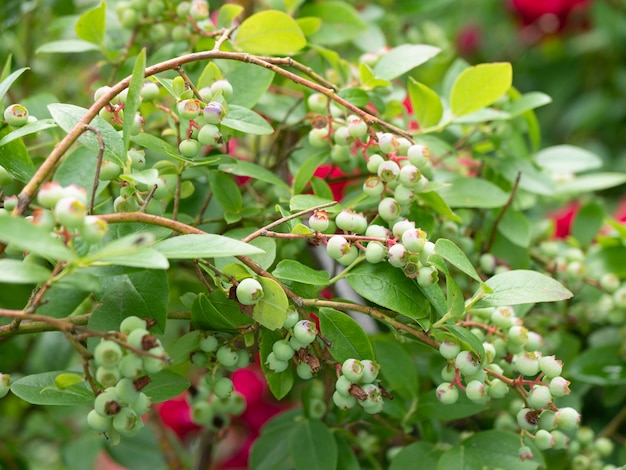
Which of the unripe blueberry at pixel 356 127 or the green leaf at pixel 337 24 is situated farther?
the green leaf at pixel 337 24

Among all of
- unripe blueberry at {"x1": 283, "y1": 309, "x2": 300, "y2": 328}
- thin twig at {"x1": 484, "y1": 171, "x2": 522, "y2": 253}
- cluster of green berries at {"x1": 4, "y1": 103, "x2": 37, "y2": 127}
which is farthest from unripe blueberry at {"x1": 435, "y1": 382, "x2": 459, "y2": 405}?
cluster of green berries at {"x1": 4, "y1": 103, "x2": 37, "y2": 127}

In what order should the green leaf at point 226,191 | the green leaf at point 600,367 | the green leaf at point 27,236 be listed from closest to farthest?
1. the green leaf at point 27,236
2. the green leaf at point 226,191
3. the green leaf at point 600,367

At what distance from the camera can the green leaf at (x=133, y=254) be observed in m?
0.33

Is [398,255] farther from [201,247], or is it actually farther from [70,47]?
[70,47]

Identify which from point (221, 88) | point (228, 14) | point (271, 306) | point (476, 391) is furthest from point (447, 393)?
point (228, 14)

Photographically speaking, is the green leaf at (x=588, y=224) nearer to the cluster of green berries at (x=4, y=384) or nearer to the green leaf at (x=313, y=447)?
the green leaf at (x=313, y=447)

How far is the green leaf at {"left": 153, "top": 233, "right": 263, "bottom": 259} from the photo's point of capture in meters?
0.36

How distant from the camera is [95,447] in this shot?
0.77m

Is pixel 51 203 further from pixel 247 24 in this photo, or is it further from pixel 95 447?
pixel 95 447

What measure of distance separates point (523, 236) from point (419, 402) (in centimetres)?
16

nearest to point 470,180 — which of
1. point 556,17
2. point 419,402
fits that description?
point 419,402

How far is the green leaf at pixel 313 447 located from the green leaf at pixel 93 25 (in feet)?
1.16

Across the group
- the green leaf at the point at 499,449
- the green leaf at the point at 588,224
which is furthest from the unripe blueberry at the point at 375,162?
the green leaf at the point at 588,224

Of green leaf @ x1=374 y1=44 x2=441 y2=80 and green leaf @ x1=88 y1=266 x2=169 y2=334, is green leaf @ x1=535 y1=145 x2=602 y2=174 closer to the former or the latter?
green leaf @ x1=374 y1=44 x2=441 y2=80
